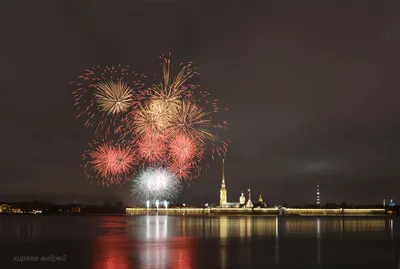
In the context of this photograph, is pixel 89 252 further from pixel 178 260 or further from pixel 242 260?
pixel 242 260

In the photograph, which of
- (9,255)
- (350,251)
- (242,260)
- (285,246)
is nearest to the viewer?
(242,260)

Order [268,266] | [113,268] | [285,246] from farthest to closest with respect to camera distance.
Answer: [285,246] < [268,266] < [113,268]

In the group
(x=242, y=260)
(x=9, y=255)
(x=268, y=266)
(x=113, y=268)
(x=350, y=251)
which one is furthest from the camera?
(x=350, y=251)

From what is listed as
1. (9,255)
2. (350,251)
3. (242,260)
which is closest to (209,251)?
(242,260)

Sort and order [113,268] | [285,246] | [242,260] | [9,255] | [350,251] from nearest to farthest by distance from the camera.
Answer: [113,268], [242,260], [9,255], [350,251], [285,246]

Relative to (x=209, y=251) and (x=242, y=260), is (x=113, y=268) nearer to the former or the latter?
(x=242, y=260)

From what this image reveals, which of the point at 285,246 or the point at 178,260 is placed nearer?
the point at 178,260

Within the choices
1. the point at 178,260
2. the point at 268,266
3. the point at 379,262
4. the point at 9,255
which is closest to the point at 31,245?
the point at 9,255

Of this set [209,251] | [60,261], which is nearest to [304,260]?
[209,251]

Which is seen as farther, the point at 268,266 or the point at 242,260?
the point at 242,260
